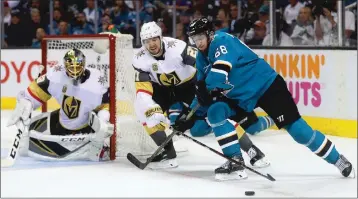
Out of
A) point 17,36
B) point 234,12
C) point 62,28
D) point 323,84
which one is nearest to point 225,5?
point 234,12

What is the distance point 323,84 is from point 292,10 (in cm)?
73

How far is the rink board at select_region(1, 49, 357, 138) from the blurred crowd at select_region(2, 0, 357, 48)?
0.11 metres

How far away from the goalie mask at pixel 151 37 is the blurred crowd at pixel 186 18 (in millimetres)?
1883

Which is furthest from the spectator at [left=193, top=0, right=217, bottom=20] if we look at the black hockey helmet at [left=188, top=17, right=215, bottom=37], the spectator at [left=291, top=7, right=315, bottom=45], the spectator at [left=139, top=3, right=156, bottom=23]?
the black hockey helmet at [left=188, top=17, right=215, bottom=37]

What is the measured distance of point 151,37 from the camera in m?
4.82

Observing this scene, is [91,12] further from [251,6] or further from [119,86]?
[119,86]

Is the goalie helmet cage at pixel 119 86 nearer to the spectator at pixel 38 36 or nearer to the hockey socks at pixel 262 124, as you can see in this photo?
the hockey socks at pixel 262 124

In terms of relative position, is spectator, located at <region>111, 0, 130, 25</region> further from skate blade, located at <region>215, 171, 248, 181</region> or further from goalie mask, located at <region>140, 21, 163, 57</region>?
skate blade, located at <region>215, 171, 248, 181</region>

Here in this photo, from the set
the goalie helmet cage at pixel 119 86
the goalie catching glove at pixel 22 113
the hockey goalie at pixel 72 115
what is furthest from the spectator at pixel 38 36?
the goalie catching glove at pixel 22 113

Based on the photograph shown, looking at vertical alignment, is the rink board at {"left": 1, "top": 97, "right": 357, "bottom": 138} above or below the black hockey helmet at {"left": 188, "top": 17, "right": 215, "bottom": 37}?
below

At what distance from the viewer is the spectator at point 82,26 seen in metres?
8.44

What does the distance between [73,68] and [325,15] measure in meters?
2.27

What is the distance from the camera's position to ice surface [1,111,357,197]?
4219 millimetres

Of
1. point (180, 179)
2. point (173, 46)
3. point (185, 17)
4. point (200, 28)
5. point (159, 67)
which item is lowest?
point (180, 179)
